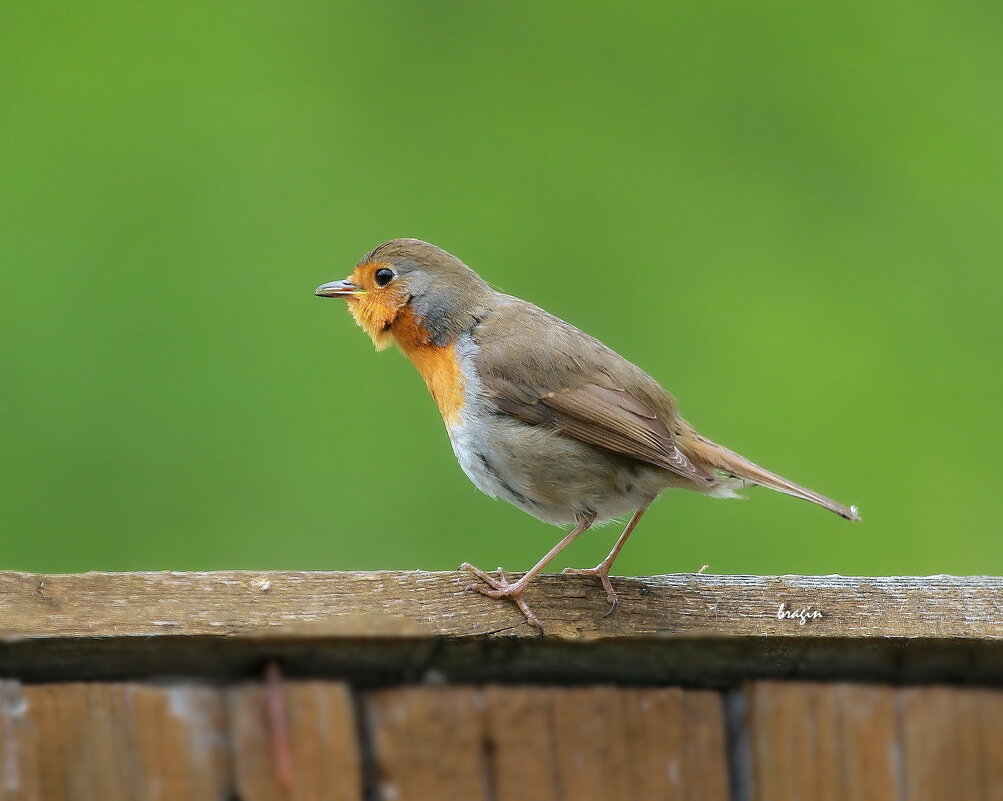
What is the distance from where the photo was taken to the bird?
3.58 meters

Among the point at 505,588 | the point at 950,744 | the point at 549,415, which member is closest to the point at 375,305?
the point at 549,415

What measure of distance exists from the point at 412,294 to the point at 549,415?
60cm

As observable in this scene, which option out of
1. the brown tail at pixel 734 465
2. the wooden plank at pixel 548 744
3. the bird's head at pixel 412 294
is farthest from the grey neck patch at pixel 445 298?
the wooden plank at pixel 548 744

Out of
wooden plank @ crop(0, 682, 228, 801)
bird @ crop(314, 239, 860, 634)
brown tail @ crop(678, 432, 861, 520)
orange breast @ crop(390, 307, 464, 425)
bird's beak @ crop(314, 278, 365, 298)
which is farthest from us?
bird's beak @ crop(314, 278, 365, 298)

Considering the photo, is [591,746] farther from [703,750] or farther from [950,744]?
[950,744]

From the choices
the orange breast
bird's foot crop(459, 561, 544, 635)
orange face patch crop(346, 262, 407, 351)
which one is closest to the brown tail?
the orange breast

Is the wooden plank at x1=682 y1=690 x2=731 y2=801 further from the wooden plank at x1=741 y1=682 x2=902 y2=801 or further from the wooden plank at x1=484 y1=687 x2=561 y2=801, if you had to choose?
the wooden plank at x1=484 y1=687 x2=561 y2=801

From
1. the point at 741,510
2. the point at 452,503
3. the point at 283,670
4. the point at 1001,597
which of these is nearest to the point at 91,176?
the point at 452,503

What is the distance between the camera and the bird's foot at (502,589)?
100 inches

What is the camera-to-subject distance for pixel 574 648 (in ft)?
8.30

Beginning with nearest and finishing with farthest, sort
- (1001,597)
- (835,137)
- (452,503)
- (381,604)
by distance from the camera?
(381,604), (1001,597), (452,503), (835,137)

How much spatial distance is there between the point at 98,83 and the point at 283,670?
2.70m

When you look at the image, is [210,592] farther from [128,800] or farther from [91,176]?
[91,176]

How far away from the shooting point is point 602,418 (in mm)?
3602
